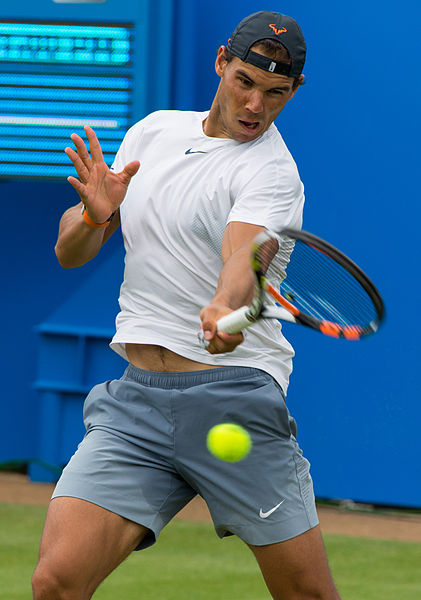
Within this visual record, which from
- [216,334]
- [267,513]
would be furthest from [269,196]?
[267,513]

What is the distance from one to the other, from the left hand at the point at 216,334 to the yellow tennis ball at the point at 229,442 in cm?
31

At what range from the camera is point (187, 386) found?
2852 millimetres

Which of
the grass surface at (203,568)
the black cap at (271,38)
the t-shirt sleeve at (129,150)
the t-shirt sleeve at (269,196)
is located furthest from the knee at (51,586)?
the grass surface at (203,568)

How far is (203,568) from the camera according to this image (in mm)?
4809

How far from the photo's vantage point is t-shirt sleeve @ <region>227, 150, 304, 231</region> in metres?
2.76

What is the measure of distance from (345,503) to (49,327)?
1927 millimetres

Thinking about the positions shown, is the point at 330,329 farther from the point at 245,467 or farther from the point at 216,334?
the point at 245,467

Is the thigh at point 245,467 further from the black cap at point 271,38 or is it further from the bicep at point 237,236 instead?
the black cap at point 271,38

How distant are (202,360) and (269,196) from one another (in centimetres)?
45

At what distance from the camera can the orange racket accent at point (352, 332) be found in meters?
2.67

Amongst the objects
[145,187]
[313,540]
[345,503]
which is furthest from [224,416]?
[345,503]

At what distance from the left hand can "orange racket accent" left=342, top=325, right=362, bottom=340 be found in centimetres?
30

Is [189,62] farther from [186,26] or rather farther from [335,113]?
[335,113]

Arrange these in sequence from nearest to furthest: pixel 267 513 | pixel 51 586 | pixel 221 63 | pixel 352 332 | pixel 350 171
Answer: pixel 51 586
pixel 352 332
pixel 267 513
pixel 221 63
pixel 350 171
